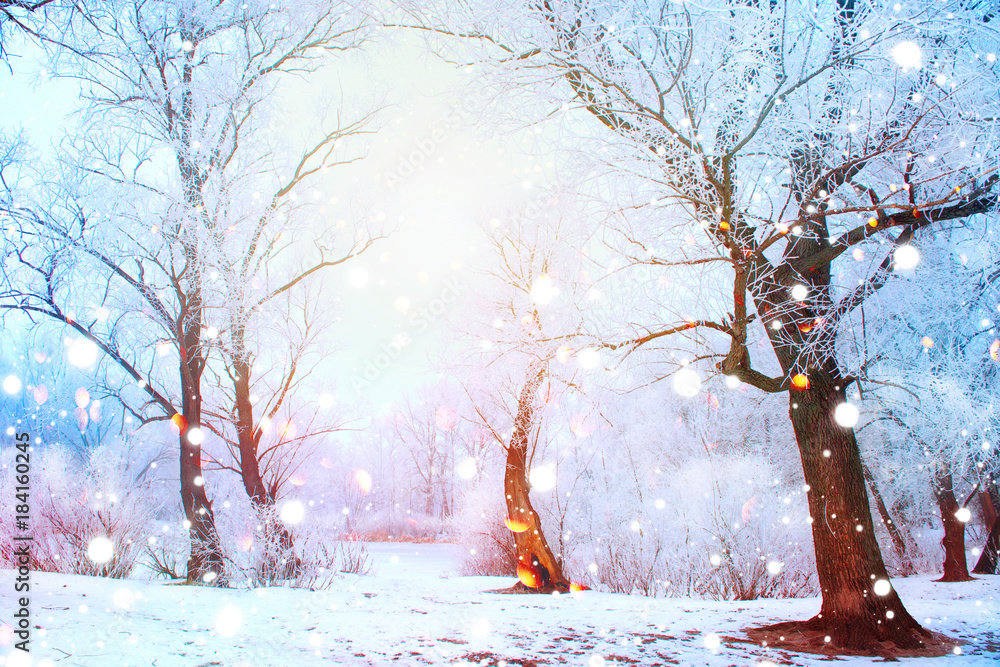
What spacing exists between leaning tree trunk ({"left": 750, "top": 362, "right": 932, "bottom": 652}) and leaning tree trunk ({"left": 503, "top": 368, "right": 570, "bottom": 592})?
14.2 ft

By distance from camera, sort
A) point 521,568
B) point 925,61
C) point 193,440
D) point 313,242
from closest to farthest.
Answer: point 925,61, point 193,440, point 521,568, point 313,242

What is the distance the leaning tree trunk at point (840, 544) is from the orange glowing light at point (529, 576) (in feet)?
14.2

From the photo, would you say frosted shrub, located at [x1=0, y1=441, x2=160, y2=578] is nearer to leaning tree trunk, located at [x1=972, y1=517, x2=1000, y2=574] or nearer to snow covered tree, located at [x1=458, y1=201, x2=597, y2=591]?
snow covered tree, located at [x1=458, y1=201, x2=597, y2=591]

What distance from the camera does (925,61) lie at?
14.9ft

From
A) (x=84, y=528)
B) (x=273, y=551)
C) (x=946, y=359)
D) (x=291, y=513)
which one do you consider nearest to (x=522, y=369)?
(x=291, y=513)

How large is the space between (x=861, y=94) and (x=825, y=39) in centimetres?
97

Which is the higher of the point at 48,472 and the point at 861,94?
the point at 861,94

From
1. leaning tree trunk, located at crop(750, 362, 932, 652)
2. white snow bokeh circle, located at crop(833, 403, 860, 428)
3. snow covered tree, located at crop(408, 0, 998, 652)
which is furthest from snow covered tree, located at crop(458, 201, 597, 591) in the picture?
white snow bokeh circle, located at crop(833, 403, 860, 428)

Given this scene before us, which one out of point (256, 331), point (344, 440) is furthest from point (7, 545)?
point (344, 440)

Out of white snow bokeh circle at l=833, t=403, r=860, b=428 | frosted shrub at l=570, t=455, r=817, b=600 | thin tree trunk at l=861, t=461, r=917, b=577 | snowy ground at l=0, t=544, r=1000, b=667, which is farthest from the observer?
thin tree trunk at l=861, t=461, r=917, b=577

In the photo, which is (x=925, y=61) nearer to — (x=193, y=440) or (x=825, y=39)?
(x=825, y=39)

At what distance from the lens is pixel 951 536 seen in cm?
998

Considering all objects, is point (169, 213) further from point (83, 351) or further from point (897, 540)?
point (897, 540)

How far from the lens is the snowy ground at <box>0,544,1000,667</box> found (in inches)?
151
